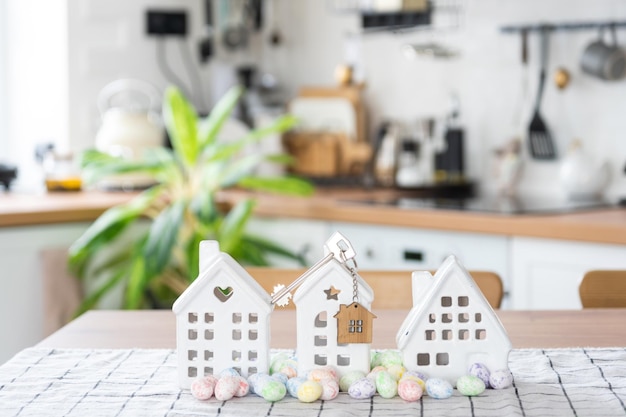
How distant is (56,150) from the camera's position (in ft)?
12.4

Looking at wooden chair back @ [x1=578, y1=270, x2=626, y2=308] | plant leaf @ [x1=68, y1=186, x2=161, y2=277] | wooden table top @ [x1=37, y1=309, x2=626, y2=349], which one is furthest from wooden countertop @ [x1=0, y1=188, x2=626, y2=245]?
wooden table top @ [x1=37, y1=309, x2=626, y2=349]

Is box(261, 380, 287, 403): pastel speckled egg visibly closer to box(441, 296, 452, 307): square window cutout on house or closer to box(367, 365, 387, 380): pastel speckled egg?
box(367, 365, 387, 380): pastel speckled egg

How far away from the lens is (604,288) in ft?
5.93

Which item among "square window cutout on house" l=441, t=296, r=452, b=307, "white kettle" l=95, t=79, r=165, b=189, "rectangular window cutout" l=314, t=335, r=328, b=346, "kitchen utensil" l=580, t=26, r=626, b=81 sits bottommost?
"rectangular window cutout" l=314, t=335, r=328, b=346

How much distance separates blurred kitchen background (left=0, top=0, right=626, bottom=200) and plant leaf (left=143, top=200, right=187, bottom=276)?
35.2 inches

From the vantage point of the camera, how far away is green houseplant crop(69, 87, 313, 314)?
9.75 ft

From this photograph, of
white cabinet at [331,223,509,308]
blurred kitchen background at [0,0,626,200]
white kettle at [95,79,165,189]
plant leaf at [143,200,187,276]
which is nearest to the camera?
white cabinet at [331,223,509,308]

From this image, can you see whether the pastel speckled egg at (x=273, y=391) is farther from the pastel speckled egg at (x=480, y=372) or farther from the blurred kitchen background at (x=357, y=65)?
the blurred kitchen background at (x=357, y=65)

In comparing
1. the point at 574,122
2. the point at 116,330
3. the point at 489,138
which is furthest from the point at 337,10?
the point at 116,330

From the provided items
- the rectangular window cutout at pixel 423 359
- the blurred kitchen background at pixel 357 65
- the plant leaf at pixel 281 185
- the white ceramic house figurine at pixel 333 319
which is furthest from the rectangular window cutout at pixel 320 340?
the blurred kitchen background at pixel 357 65

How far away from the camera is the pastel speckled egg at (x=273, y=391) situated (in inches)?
43.7

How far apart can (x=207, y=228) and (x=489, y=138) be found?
1042 mm

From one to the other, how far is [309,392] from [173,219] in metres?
1.91

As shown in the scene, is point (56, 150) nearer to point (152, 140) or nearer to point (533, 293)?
point (152, 140)
